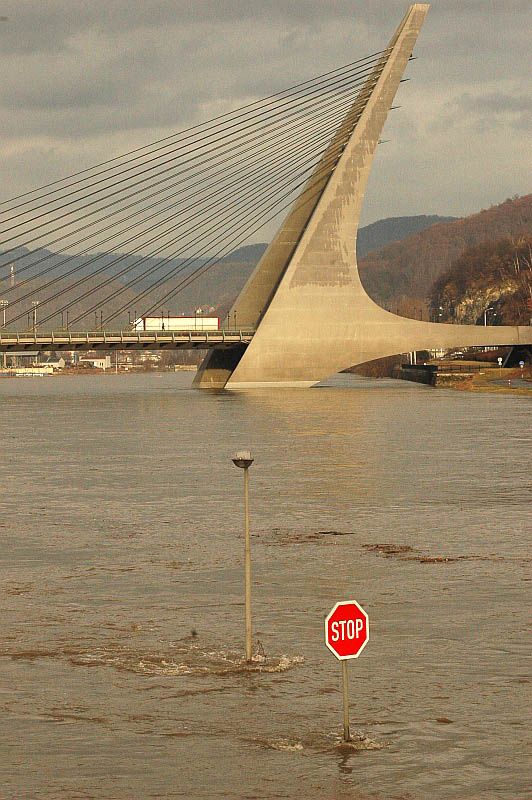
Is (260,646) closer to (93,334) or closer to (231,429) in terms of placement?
(231,429)

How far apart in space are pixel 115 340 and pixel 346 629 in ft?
245

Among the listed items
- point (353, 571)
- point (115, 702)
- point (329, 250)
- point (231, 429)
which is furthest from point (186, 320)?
point (115, 702)

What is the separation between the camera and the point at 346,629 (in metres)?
11.5

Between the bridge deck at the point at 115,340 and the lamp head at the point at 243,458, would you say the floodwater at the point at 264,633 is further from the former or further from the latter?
the bridge deck at the point at 115,340

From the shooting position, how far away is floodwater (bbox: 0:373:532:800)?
440 inches

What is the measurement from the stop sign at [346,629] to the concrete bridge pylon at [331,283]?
7719 cm

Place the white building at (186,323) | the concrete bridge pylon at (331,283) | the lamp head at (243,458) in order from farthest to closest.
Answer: the white building at (186,323) → the concrete bridge pylon at (331,283) → the lamp head at (243,458)

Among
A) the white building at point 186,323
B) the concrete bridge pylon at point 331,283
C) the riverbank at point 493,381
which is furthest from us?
the white building at point 186,323

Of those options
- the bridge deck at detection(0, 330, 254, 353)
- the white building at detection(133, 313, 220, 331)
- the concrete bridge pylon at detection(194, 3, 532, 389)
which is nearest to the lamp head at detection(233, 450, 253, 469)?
the bridge deck at detection(0, 330, 254, 353)

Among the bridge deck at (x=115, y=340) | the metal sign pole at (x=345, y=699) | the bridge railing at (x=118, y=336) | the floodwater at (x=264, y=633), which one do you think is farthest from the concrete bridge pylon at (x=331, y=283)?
the metal sign pole at (x=345, y=699)

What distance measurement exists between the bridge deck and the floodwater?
49296 millimetres

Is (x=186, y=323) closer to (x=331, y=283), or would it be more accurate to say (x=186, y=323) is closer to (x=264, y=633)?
(x=331, y=283)

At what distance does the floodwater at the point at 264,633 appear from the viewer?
440 inches

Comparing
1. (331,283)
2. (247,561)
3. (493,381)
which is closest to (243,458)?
(247,561)
